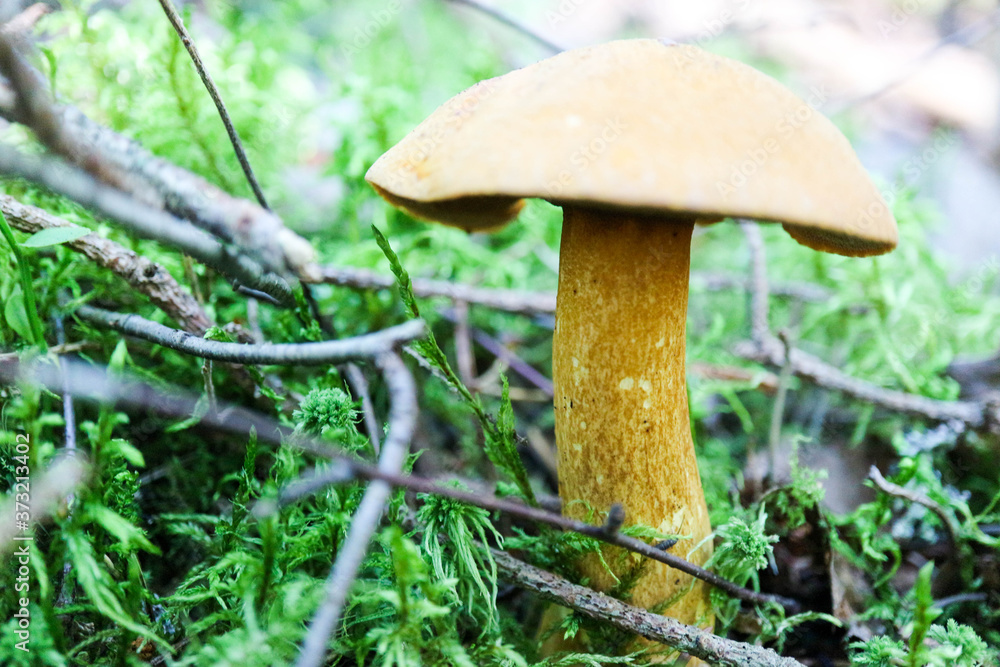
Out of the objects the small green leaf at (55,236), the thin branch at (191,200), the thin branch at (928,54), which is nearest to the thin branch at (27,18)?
the small green leaf at (55,236)

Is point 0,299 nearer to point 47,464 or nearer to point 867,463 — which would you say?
point 47,464

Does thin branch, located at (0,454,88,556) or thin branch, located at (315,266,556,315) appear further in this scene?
thin branch, located at (315,266,556,315)

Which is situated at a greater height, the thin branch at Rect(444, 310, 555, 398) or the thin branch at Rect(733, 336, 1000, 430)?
the thin branch at Rect(733, 336, 1000, 430)

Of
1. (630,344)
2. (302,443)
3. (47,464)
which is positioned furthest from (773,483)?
(47,464)

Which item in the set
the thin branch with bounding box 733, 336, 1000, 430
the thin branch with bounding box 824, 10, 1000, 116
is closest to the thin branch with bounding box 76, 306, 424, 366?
the thin branch with bounding box 733, 336, 1000, 430

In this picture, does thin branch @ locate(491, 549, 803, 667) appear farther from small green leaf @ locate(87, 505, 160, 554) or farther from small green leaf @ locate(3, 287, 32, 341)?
small green leaf @ locate(3, 287, 32, 341)
